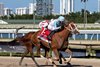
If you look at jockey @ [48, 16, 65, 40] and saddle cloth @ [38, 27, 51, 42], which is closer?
jockey @ [48, 16, 65, 40]

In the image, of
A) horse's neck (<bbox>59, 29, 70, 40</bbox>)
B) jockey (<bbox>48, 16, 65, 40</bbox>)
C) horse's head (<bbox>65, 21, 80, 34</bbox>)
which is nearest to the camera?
horse's head (<bbox>65, 21, 80, 34</bbox>)

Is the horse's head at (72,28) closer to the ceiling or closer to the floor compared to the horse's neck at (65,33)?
closer to the ceiling

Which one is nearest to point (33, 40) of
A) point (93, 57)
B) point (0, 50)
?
point (93, 57)

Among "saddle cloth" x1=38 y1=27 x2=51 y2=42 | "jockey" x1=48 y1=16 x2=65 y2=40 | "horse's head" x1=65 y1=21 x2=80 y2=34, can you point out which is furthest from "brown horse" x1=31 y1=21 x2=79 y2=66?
"saddle cloth" x1=38 y1=27 x2=51 y2=42

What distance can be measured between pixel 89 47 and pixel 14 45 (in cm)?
362

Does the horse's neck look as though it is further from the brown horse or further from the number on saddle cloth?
the number on saddle cloth

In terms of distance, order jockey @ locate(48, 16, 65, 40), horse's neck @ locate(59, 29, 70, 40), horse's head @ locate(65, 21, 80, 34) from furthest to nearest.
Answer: jockey @ locate(48, 16, 65, 40)
horse's neck @ locate(59, 29, 70, 40)
horse's head @ locate(65, 21, 80, 34)

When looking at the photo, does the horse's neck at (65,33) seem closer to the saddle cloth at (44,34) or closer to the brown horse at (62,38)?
the brown horse at (62,38)

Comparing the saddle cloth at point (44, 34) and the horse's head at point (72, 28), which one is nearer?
the horse's head at point (72, 28)

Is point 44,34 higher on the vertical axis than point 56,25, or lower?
lower

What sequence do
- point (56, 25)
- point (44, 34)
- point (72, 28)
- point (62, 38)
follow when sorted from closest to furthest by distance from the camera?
point (72, 28), point (62, 38), point (56, 25), point (44, 34)

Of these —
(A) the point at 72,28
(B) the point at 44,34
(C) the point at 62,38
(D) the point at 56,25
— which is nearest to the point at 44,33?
(B) the point at 44,34

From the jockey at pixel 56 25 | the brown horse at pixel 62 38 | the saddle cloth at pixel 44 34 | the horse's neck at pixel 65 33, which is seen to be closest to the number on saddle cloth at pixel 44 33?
the saddle cloth at pixel 44 34

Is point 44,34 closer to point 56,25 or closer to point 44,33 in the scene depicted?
point 44,33
